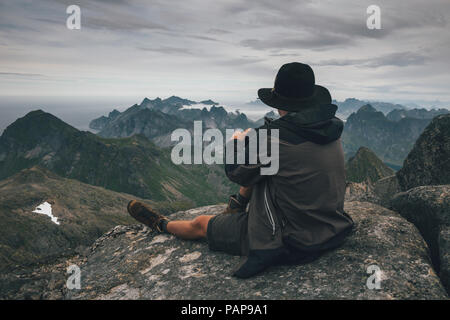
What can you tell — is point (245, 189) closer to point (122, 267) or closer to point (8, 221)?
point (122, 267)

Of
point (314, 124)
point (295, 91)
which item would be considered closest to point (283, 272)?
point (314, 124)

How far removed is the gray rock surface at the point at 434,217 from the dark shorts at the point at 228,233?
5.30 metres

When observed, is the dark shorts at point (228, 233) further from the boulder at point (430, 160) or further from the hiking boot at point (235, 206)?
the boulder at point (430, 160)

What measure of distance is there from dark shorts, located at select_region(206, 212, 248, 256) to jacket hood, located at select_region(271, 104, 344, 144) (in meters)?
2.92

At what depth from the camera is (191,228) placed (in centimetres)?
1038

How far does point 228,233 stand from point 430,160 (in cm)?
1181

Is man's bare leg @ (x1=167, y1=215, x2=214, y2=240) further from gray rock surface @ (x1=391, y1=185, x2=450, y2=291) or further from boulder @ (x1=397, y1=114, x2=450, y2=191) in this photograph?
boulder @ (x1=397, y1=114, x2=450, y2=191)

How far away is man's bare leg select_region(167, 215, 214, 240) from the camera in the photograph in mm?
10008

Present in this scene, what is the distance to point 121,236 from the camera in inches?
497

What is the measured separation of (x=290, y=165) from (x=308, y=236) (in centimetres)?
194

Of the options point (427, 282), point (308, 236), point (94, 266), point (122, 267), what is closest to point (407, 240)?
point (427, 282)

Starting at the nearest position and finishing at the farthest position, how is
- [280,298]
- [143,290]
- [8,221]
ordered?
[280,298], [143,290], [8,221]

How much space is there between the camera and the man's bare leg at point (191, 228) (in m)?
10.0

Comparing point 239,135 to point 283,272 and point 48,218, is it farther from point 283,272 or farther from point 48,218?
point 48,218
